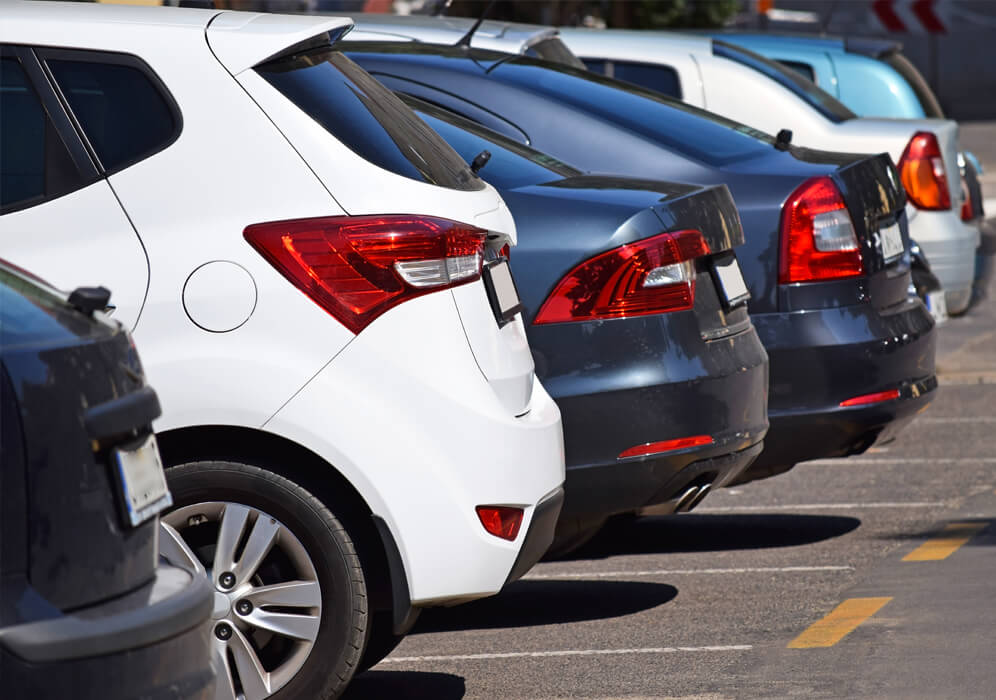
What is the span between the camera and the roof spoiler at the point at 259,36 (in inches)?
180

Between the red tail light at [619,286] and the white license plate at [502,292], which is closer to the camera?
the white license plate at [502,292]

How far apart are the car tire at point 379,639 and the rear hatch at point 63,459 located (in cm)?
154

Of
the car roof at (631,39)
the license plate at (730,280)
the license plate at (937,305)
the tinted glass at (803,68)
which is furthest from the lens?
the tinted glass at (803,68)

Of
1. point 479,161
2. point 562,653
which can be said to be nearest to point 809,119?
point 479,161

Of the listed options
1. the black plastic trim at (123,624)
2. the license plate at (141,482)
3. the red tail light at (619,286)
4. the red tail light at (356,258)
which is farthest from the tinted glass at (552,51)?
the black plastic trim at (123,624)

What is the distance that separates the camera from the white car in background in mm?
9750

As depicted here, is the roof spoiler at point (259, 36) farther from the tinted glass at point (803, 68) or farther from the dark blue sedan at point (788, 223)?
the tinted glass at point (803, 68)

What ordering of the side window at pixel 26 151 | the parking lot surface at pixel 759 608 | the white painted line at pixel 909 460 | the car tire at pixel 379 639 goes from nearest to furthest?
the side window at pixel 26 151
the car tire at pixel 379 639
the parking lot surface at pixel 759 608
the white painted line at pixel 909 460

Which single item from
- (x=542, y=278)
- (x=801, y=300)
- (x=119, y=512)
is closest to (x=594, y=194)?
(x=542, y=278)

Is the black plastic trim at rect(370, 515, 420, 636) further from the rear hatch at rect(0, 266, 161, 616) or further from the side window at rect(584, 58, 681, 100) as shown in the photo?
the side window at rect(584, 58, 681, 100)

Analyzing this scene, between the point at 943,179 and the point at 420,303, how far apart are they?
19.9ft

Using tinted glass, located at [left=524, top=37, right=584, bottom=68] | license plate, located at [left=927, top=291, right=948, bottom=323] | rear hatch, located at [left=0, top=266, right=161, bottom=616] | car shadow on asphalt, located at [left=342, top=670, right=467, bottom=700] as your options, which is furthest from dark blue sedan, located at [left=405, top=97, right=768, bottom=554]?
license plate, located at [left=927, top=291, right=948, bottom=323]

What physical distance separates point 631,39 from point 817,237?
3841 mm

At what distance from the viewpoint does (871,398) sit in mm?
6688
